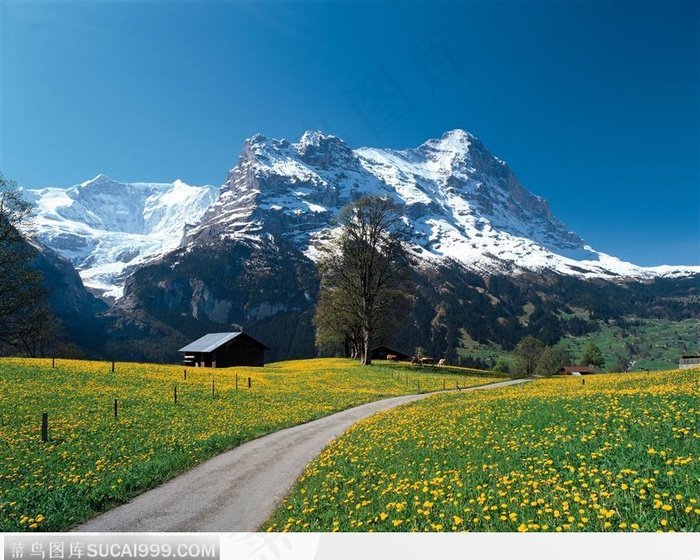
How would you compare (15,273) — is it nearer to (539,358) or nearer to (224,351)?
(224,351)

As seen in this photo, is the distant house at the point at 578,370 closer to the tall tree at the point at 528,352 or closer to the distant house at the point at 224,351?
the tall tree at the point at 528,352

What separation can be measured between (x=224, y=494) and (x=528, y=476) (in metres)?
8.65

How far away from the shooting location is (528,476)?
9203 mm

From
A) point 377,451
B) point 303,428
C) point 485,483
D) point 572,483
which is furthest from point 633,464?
point 303,428

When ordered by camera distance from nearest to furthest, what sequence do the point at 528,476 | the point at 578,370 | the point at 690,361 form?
1. the point at 528,476
2. the point at 690,361
3. the point at 578,370

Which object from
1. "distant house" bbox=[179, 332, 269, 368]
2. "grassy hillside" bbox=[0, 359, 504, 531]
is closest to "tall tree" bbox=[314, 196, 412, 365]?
"grassy hillside" bbox=[0, 359, 504, 531]

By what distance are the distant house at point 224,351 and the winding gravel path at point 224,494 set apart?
56.8 metres

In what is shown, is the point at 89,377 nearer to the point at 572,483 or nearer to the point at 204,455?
Result: the point at 204,455

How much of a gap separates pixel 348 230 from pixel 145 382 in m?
28.0

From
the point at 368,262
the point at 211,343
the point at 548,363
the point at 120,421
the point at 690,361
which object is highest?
the point at 368,262

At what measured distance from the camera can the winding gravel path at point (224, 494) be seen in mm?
10664

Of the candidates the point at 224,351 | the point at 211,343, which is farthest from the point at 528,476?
the point at 211,343

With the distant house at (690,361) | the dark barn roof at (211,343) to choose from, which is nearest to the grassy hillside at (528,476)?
the distant house at (690,361)

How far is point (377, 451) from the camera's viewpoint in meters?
14.5
